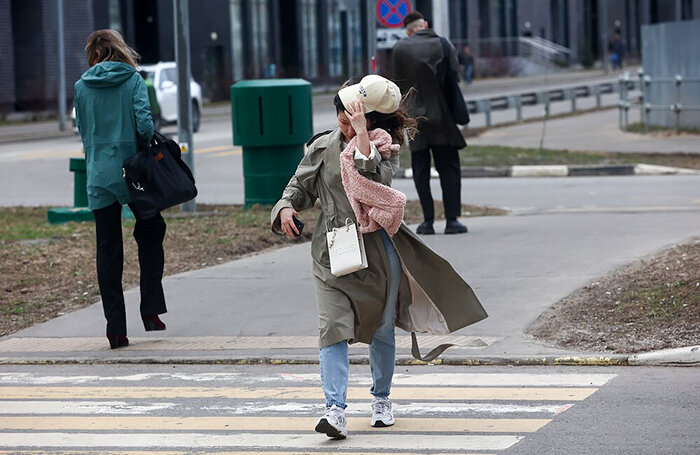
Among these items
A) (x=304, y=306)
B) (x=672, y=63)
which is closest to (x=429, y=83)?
(x=304, y=306)

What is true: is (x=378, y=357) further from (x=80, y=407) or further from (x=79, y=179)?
(x=79, y=179)

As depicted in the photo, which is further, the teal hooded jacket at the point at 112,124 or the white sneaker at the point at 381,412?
the teal hooded jacket at the point at 112,124

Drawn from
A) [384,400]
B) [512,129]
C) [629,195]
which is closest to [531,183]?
Answer: [629,195]

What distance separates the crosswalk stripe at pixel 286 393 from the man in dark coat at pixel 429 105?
5.19m

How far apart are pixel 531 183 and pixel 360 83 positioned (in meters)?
12.8

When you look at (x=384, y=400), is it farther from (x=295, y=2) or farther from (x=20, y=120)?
(x=295, y=2)

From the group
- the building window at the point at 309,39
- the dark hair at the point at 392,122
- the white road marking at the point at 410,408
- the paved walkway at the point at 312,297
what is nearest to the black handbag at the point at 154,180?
the paved walkway at the point at 312,297

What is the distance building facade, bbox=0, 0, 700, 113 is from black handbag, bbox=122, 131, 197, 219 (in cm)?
2029

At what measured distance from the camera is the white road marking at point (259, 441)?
5840mm

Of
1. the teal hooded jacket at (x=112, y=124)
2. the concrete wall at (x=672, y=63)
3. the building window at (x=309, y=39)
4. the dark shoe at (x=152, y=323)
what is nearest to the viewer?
the teal hooded jacket at (x=112, y=124)

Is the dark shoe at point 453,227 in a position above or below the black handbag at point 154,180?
below

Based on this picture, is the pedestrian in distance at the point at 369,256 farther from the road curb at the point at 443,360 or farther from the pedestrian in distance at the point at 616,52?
the pedestrian in distance at the point at 616,52

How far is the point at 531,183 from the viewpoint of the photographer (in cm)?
1844

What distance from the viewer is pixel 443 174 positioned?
1234 centimetres
